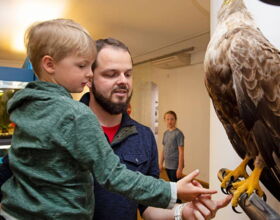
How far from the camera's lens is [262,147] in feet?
2.60

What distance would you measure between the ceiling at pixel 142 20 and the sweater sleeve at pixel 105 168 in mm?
2950

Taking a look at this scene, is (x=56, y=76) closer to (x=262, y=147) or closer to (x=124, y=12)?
(x=262, y=147)

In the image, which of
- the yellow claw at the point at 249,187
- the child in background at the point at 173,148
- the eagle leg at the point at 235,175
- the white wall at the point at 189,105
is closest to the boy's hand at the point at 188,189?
the yellow claw at the point at 249,187

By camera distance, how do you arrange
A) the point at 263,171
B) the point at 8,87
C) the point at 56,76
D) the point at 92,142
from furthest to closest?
the point at 8,87, the point at 263,171, the point at 56,76, the point at 92,142

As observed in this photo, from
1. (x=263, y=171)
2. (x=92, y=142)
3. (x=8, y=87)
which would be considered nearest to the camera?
(x=92, y=142)

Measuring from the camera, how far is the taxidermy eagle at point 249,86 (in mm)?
798

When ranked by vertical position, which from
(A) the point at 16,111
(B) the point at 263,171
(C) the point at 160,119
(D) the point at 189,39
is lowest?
(C) the point at 160,119

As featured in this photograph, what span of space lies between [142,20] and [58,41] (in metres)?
3.82

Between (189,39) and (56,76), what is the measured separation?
4.93 m

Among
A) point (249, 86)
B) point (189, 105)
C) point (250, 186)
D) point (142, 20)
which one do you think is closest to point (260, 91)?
point (249, 86)

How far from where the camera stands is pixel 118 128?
3.91ft

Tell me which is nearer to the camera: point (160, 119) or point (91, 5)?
point (91, 5)

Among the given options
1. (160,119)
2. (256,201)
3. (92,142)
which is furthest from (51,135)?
(160,119)

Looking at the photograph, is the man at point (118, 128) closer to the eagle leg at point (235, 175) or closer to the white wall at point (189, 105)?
the eagle leg at point (235, 175)
